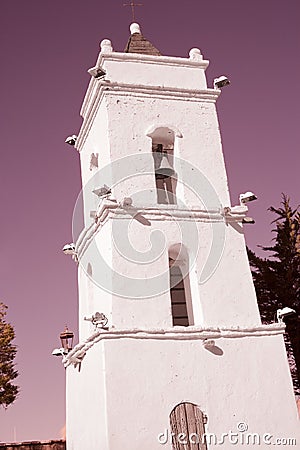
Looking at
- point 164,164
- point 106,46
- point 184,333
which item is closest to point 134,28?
point 106,46

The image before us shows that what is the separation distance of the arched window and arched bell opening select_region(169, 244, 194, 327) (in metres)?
2.48

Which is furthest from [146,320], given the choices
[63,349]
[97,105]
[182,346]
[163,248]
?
[97,105]

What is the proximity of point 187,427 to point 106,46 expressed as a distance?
31.6ft

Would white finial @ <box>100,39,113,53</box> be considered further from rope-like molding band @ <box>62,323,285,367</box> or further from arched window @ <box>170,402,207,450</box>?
arched window @ <box>170,402,207,450</box>

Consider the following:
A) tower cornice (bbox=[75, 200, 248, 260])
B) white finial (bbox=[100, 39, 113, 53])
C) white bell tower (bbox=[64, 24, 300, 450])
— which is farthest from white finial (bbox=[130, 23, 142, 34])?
tower cornice (bbox=[75, 200, 248, 260])

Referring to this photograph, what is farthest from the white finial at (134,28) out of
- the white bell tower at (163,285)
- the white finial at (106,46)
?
the white finial at (106,46)

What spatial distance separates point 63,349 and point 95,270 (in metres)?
2.51

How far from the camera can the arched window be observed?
10367 mm

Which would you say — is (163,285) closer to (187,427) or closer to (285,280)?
(187,427)

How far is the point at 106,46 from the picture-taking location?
47.2 ft

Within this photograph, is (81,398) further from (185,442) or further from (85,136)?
(85,136)

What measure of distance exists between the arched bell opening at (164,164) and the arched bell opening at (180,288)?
1.43 m

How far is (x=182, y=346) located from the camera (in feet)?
36.6

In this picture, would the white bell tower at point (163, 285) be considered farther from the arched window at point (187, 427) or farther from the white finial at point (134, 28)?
the white finial at point (134, 28)
